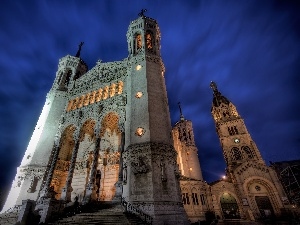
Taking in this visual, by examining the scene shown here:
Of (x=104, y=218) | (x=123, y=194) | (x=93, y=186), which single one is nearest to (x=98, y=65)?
(x=93, y=186)

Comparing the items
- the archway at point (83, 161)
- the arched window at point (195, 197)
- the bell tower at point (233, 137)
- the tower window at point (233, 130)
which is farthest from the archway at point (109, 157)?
the tower window at point (233, 130)

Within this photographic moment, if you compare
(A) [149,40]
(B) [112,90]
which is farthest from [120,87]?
(A) [149,40]

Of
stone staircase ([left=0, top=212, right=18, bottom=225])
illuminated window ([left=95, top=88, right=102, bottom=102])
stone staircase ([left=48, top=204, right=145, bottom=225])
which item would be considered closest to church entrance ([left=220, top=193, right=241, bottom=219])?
stone staircase ([left=48, top=204, right=145, bottom=225])

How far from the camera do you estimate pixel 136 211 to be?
15688 millimetres

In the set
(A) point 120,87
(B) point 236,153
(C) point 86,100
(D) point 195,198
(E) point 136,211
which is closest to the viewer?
(E) point 136,211

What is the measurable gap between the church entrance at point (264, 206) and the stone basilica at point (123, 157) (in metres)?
0.15

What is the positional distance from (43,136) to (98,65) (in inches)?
548

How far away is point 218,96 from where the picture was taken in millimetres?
59906

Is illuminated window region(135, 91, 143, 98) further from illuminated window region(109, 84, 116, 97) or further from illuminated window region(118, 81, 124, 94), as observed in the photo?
illuminated window region(109, 84, 116, 97)

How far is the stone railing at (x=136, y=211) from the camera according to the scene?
15.0m

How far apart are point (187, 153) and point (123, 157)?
1318 inches

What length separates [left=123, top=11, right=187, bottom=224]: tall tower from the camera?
53.6ft

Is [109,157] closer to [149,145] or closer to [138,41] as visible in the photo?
[149,145]

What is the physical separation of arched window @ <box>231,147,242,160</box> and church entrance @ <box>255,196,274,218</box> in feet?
36.7
